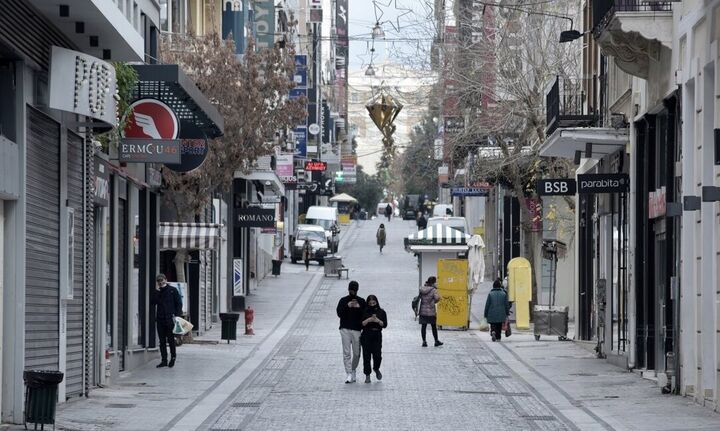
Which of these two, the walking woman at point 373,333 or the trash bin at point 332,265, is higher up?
the trash bin at point 332,265

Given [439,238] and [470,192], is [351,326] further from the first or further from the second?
[470,192]

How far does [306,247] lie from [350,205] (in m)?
50.5

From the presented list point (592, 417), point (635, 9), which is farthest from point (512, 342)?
point (592, 417)

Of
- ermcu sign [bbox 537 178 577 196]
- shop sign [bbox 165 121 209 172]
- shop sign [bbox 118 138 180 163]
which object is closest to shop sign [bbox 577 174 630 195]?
ermcu sign [bbox 537 178 577 196]

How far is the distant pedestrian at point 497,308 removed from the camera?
1478 inches

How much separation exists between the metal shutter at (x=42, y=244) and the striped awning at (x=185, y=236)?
43.9 ft

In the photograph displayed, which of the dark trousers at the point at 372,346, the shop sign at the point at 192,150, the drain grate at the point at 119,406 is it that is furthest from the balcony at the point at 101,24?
the dark trousers at the point at 372,346

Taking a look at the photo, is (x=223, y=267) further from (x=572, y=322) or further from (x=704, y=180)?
(x=704, y=180)

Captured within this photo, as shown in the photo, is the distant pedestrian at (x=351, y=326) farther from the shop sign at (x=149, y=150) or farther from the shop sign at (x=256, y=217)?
the shop sign at (x=256, y=217)

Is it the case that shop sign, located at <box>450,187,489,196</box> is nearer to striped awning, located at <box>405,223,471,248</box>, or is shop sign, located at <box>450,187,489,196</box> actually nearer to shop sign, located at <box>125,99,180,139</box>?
striped awning, located at <box>405,223,471,248</box>

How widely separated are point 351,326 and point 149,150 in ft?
15.4

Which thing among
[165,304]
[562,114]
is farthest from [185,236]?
[562,114]

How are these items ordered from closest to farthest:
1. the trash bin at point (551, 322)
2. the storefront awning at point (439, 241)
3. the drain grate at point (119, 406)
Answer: the drain grate at point (119, 406), the trash bin at point (551, 322), the storefront awning at point (439, 241)

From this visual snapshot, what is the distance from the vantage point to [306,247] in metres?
69.1
